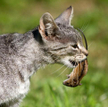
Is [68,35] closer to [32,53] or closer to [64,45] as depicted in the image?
[64,45]

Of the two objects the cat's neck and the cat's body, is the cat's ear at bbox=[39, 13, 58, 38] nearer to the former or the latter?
the cat's body

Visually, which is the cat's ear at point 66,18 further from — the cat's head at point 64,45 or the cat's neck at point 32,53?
the cat's neck at point 32,53

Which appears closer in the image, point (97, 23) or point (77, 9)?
point (97, 23)


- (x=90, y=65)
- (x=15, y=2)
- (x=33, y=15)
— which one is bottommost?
(x=90, y=65)

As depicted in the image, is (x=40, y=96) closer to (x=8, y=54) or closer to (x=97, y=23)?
(x=8, y=54)

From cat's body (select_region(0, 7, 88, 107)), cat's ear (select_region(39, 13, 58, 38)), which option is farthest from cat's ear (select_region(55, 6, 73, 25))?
cat's ear (select_region(39, 13, 58, 38))

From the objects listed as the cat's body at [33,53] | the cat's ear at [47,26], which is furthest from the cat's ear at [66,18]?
the cat's ear at [47,26]

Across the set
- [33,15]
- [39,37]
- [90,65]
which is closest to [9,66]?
[39,37]
